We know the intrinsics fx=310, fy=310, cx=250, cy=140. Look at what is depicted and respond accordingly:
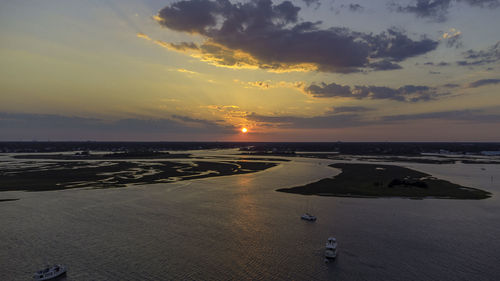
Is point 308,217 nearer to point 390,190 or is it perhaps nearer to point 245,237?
point 245,237

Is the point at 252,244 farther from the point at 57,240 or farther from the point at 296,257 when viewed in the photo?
the point at 57,240

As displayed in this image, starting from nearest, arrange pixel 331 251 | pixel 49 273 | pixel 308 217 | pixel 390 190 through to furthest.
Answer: pixel 49 273, pixel 331 251, pixel 308 217, pixel 390 190

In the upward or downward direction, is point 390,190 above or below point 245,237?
above

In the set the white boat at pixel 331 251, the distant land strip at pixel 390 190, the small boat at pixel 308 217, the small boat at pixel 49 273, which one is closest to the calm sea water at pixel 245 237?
the white boat at pixel 331 251

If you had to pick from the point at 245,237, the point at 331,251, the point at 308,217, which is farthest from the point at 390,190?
the point at 245,237

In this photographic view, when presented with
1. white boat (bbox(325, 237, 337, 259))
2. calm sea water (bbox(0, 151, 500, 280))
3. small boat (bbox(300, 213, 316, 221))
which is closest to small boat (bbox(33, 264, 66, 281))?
calm sea water (bbox(0, 151, 500, 280))

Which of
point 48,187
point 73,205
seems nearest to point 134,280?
point 73,205
